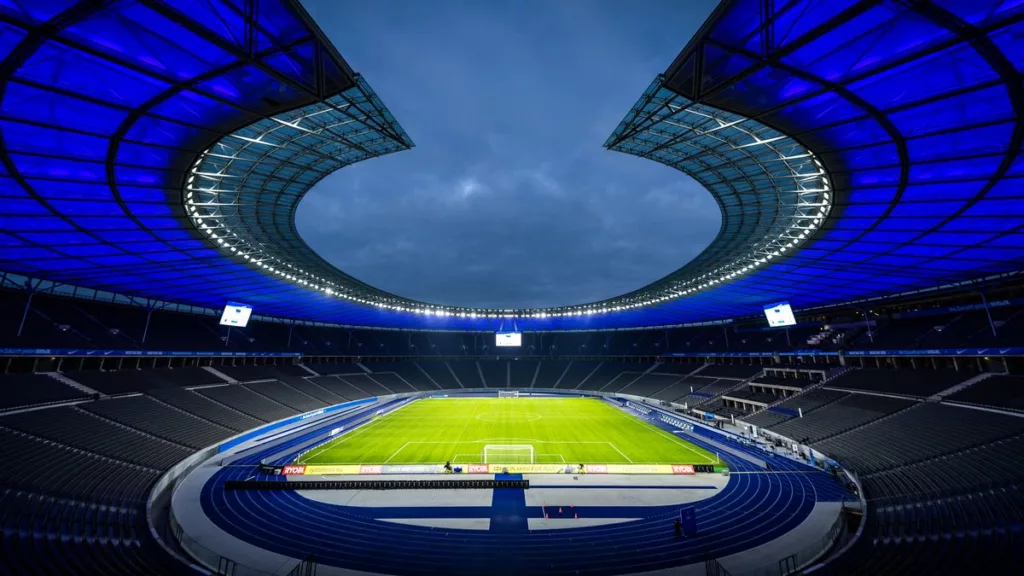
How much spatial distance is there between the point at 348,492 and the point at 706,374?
51.5 meters

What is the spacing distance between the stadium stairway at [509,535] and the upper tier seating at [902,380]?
15.2 m

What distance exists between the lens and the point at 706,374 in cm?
5778

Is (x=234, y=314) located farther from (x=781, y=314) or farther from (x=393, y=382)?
(x=781, y=314)

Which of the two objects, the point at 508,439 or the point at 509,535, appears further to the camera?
the point at 508,439

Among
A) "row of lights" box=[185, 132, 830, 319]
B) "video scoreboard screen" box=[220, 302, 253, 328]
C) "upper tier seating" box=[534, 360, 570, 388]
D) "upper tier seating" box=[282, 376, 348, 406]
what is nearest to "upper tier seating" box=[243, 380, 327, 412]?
"upper tier seating" box=[282, 376, 348, 406]

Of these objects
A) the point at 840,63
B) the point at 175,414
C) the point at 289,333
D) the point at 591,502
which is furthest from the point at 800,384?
the point at 289,333

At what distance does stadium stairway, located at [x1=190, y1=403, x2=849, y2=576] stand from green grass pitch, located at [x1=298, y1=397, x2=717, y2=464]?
25.5 feet

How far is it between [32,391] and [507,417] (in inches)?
1546

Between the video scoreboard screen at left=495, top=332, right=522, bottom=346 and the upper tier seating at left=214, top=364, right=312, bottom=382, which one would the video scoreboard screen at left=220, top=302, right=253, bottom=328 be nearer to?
the upper tier seating at left=214, top=364, right=312, bottom=382

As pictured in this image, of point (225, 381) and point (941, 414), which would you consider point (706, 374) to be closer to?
point (941, 414)

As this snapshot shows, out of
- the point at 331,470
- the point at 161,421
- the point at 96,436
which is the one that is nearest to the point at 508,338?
the point at 331,470

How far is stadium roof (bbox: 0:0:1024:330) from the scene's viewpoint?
8.18 metres

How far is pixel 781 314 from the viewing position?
37406 mm

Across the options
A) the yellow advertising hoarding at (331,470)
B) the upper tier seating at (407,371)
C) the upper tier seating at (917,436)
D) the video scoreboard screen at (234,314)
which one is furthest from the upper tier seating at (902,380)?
the upper tier seating at (407,371)
